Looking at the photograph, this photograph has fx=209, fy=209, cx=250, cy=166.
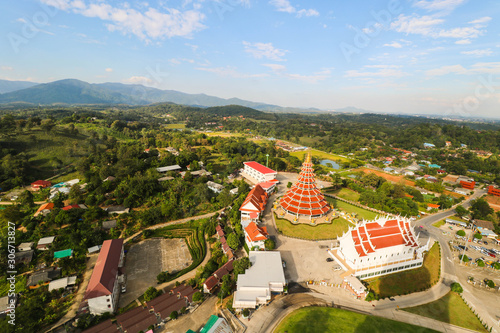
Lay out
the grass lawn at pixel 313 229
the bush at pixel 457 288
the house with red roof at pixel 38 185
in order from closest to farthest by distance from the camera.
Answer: the bush at pixel 457 288 < the grass lawn at pixel 313 229 < the house with red roof at pixel 38 185

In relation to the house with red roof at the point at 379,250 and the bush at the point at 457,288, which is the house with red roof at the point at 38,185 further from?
the bush at the point at 457,288

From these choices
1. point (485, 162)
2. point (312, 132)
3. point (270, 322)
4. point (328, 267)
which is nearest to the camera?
point (270, 322)

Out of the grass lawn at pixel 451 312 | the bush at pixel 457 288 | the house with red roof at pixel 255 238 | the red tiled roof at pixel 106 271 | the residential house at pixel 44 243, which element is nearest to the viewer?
the grass lawn at pixel 451 312

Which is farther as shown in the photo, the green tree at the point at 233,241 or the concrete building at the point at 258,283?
the green tree at the point at 233,241

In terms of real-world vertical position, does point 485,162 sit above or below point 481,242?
above

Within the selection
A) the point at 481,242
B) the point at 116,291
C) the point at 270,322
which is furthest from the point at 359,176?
the point at 116,291

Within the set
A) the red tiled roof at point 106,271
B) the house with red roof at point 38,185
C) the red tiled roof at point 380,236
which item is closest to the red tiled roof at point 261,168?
the red tiled roof at point 380,236

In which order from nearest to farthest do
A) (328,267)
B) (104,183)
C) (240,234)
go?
(328,267), (240,234), (104,183)

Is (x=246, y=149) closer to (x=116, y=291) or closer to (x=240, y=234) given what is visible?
(x=240, y=234)
